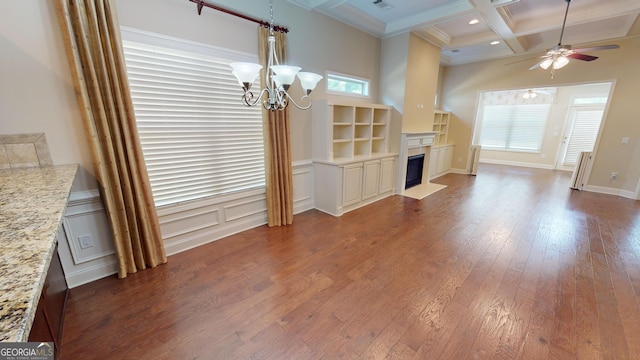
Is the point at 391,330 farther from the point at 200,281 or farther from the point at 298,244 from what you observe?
the point at 200,281

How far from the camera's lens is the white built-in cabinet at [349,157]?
3.81 metres

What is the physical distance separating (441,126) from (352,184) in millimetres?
4308

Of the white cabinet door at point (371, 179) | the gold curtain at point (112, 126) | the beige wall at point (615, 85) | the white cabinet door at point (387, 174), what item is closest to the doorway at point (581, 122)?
the beige wall at point (615, 85)

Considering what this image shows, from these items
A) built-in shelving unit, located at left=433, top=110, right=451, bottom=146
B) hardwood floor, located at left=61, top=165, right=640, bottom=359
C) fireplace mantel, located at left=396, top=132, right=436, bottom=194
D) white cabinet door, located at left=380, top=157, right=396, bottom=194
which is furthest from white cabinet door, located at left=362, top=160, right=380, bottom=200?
built-in shelving unit, located at left=433, top=110, right=451, bottom=146

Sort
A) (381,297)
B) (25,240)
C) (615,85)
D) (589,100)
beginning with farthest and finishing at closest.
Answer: (589,100), (615,85), (381,297), (25,240)

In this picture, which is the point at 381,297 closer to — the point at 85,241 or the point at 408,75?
the point at 85,241

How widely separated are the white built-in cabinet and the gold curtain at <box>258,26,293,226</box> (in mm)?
644

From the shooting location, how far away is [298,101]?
3.60 m

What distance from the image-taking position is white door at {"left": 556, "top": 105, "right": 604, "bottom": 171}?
6832mm

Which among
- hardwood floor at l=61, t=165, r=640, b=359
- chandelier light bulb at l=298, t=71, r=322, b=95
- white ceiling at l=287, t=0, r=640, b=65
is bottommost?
hardwood floor at l=61, t=165, r=640, b=359

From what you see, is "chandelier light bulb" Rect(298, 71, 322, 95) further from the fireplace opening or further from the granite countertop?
the fireplace opening

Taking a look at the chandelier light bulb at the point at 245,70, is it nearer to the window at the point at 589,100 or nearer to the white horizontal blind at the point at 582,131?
the white horizontal blind at the point at 582,131

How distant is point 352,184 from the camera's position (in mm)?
4066

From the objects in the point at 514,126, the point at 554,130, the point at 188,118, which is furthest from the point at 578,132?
the point at 188,118
